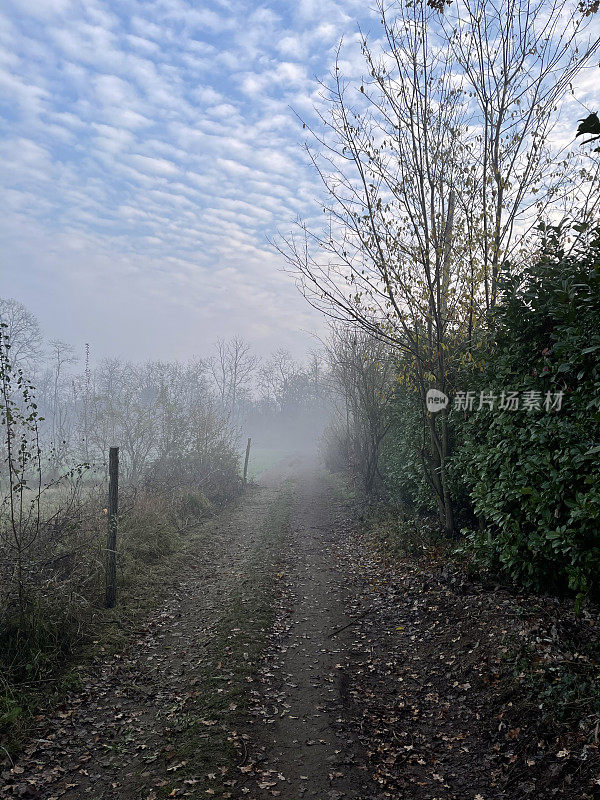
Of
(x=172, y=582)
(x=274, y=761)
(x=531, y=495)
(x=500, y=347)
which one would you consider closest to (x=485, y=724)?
(x=274, y=761)

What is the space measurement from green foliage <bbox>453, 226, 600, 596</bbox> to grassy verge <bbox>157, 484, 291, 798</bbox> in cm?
342

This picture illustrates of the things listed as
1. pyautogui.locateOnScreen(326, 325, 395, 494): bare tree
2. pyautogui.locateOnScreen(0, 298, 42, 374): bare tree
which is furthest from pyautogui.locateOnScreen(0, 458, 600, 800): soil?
pyautogui.locateOnScreen(0, 298, 42, 374): bare tree

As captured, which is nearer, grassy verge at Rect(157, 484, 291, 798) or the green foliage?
grassy verge at Rect(157, 484, 291, 798)

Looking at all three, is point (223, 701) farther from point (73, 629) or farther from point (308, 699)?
point (73, 629)

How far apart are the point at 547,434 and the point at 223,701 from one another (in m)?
4.53

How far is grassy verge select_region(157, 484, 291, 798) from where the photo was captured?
386 cm

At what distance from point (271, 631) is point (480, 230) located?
7314mm

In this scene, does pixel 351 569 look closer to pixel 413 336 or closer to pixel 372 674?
Answer: pixel 372 674

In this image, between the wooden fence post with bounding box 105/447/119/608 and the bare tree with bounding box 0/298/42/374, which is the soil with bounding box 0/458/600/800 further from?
the bare tree with bounding box 0/298/42/374

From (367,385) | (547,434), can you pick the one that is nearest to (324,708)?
(547,434)

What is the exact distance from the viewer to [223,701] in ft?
15.9

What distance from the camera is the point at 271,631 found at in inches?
266

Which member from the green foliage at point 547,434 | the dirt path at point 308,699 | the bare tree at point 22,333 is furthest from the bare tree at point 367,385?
the bare tree at point 22,333

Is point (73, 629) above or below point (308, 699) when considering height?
above
